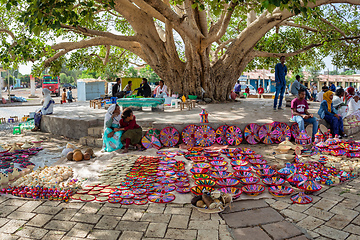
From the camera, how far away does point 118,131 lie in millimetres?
6125

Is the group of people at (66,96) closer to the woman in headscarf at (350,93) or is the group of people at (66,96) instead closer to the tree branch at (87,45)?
the tree branch at (87,45)

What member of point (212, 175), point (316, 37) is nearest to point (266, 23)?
point (316, 37)

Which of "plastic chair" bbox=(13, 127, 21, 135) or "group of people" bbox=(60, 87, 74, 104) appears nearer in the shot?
"plastic chair" bbox=(13, 127, 21, 135)

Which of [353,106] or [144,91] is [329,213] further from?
[144,91]

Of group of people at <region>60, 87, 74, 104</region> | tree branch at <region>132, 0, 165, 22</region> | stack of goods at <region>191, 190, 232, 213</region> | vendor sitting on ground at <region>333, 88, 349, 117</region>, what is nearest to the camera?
stack of goods at <region>191, 190, 232, 213</region>

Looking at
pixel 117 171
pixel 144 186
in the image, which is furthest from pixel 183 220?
pixel 117 171

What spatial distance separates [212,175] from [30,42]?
8248mm

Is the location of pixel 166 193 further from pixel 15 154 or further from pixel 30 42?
pixel 30 42

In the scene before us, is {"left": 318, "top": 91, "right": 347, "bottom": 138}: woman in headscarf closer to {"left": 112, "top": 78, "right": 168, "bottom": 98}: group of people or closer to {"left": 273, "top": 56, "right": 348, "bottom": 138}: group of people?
{"left": 273, "top": 56, "right": 348, "bottom": 138}: group of people

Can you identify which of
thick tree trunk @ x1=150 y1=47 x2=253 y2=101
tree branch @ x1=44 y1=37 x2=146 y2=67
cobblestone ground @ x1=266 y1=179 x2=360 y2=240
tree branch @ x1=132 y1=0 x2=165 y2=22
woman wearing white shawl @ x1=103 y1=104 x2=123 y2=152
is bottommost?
cobblestone ground @ x1=266 y1=179 x2=360 y2=240

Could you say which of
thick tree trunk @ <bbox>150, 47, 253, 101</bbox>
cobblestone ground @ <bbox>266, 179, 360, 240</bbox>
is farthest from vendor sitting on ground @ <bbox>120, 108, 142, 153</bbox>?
thick tree trunk @ <bbox>150, 47, 253, 101</bbox>

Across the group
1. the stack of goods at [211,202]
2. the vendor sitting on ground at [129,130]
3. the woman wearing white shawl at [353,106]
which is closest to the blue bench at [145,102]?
the vendor sitting on ground at [129,130]

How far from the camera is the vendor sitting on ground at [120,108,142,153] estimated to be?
6133 millimetres

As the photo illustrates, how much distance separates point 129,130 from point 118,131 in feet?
0.76
